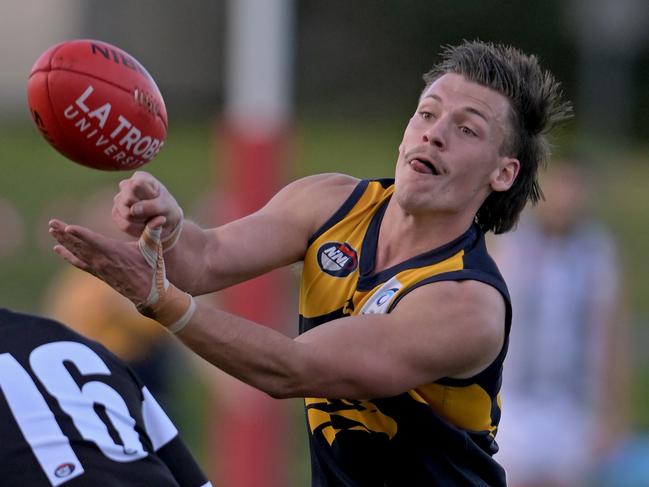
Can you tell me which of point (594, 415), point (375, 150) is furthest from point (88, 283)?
point (375, 150)

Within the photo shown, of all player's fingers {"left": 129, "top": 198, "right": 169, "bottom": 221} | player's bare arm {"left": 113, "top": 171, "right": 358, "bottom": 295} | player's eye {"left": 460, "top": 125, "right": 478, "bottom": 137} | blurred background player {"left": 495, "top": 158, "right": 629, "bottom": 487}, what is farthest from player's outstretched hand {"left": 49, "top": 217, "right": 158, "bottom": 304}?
blurred background player {"left": 495, "top": 158, "right": 629, "bottom": 487}

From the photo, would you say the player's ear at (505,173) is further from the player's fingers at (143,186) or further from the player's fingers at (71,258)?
the player's fingers at (71,258)

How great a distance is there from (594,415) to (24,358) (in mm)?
5916

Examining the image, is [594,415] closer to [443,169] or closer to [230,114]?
[230,114]

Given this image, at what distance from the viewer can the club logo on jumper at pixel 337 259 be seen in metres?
4.14

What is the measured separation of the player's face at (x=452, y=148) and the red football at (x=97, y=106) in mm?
748

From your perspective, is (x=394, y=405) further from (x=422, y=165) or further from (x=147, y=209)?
(x=147, y=209)

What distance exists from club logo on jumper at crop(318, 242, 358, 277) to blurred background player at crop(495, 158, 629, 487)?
363 cm

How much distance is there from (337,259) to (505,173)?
23.1 inches

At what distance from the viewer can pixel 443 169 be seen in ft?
13.3

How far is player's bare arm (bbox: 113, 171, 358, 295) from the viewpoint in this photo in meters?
4.20

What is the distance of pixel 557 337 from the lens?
799 cm

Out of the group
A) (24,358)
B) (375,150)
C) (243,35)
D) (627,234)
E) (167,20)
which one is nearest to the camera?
(24,358)

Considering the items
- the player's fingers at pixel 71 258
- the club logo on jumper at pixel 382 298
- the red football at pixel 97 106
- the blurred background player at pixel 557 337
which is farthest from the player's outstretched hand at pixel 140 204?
the blurred background player at pixel 557 337
